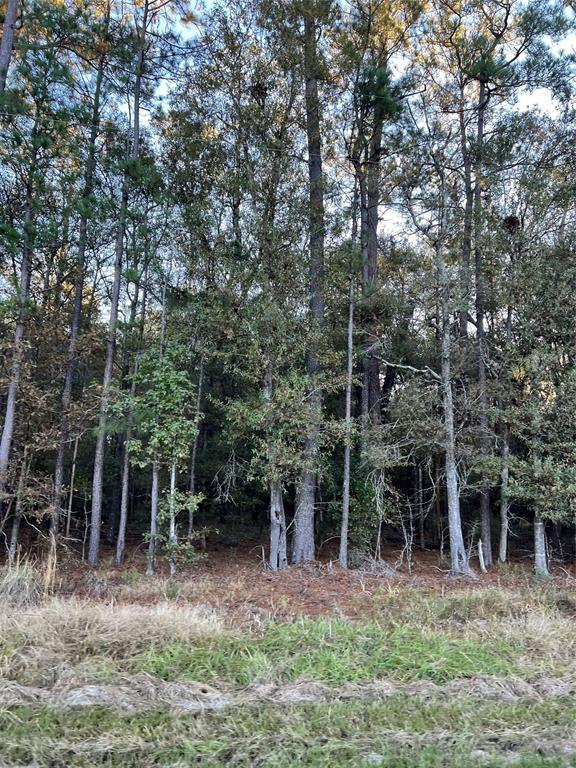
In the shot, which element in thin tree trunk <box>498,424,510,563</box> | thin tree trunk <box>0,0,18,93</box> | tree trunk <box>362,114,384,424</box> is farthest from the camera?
tree trunk <box>362,114,384,424</box>

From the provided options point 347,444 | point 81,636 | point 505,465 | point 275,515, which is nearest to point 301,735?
point 81,636

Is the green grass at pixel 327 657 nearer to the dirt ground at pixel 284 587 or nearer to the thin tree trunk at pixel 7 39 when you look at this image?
the dirt ground at pixel 284 587

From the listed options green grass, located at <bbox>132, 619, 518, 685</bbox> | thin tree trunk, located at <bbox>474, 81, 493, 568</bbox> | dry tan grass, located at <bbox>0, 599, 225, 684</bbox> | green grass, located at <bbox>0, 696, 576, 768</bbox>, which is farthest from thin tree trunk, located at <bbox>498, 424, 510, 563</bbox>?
dry tan grass, located at <bbox>0, 599, 225, 684</bbox>

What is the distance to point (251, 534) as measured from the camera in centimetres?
1734

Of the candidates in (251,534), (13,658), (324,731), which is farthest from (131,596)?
(251,534)

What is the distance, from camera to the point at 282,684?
348cm

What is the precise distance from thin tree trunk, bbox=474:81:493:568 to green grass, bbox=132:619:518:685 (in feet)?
20.5

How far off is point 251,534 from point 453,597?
40.7 feet

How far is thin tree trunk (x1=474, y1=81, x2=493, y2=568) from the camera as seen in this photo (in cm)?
1041

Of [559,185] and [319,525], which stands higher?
[559,185]

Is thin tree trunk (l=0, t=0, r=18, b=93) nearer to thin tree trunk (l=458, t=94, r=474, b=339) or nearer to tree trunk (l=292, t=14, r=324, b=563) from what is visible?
tree trunk (l=292, t=14, r=324, b=563)

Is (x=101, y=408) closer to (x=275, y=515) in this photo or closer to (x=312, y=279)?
(x=275, y=515)

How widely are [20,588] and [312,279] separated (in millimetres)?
7791

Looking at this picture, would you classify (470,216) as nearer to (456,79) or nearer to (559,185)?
(559,185)
